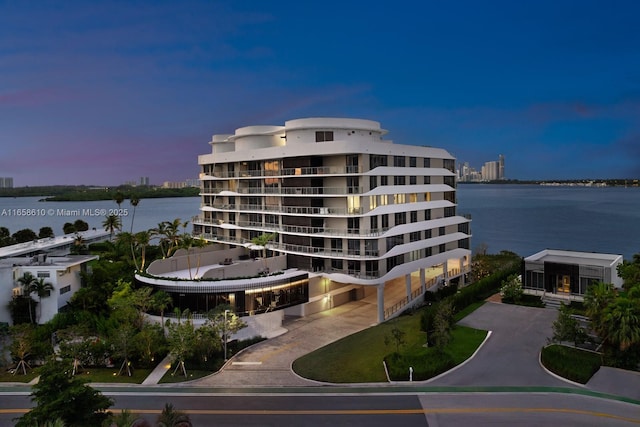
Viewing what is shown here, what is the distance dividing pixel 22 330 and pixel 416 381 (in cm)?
2777

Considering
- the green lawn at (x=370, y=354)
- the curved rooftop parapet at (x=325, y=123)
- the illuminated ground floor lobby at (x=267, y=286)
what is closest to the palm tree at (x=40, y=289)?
the illuminated ground floor lobby at (x=267, y=286)

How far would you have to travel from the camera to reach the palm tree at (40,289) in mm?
38562

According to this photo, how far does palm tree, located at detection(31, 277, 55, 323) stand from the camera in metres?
38.6

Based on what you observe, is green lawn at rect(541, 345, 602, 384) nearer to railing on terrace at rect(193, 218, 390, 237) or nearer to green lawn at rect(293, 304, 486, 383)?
green lawn at rect(293, 304, 486, 383)

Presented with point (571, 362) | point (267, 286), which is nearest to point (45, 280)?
point (267, 286)

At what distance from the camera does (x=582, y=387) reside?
83.2ft

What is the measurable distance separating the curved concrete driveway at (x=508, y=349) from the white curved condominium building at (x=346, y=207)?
29.0 feet

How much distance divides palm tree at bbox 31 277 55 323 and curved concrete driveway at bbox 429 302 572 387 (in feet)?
109

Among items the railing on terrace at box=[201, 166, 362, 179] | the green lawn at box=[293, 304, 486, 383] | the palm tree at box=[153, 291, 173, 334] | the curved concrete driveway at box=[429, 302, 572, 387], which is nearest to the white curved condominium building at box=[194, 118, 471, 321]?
the railing on terrace at box=[201, 166, 362, 179]

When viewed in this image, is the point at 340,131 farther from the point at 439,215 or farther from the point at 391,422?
the point at 391,422

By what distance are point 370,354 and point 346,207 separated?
52.3ft

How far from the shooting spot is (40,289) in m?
38.7

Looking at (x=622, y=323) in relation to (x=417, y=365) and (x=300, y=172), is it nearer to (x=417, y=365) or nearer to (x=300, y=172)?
(x=417, y=365)

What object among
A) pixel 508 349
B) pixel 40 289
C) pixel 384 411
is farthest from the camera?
pixel 40 289
